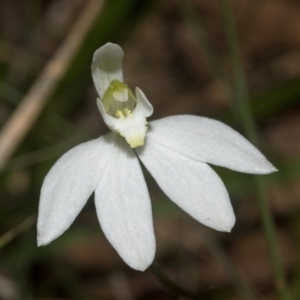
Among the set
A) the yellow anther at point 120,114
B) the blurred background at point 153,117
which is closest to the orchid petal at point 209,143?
the yellow anther at point 120,114

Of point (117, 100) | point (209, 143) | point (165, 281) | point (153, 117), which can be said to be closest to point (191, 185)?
point (209, 143)

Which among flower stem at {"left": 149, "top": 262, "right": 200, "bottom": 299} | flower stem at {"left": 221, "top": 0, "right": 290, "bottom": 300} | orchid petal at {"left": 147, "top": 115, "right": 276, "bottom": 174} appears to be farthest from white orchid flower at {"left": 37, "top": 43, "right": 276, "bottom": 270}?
flower stem at {"left": 221, "top": 0, "right": 290, "bottom": 300}

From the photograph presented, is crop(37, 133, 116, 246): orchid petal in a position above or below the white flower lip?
below

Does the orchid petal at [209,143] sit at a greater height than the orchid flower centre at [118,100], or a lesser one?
lesser

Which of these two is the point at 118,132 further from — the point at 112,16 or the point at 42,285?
the point at 42,285

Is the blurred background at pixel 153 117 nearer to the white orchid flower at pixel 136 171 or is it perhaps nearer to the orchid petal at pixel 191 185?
the white orchid flower at pixel 136 171

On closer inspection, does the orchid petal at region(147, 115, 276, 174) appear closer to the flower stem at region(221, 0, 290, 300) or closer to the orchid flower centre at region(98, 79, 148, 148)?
the orchid flower centre at region(98, 79, 148, 148)
